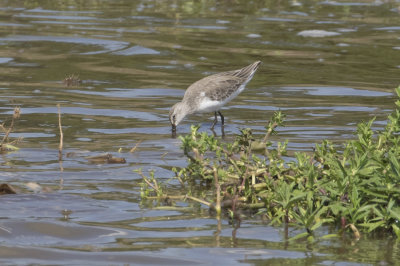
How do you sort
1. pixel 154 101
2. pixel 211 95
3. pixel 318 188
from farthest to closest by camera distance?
pixel 154 101 < pixel 211 95 < pixel 318 188

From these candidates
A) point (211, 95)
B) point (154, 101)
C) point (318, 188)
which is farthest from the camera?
point (154, 101)

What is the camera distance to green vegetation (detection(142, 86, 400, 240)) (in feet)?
17.9

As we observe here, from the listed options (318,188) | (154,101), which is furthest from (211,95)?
(318,188)

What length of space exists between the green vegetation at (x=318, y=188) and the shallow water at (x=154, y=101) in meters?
0.15

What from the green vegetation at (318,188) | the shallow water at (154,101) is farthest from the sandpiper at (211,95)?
the green vegetation at (318,188)

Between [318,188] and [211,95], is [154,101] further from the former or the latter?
[318,188]

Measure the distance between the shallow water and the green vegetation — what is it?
0.15 m

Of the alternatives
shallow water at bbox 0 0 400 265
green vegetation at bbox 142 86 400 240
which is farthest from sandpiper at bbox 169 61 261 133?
green vegetation at bbox 142 86 400 240

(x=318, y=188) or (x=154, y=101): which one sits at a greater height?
(x=318, y=188)

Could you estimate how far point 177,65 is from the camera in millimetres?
14430

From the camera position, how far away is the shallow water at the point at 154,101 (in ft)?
17.9

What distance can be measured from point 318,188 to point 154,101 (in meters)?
6.51

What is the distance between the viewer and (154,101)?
39.4 ft

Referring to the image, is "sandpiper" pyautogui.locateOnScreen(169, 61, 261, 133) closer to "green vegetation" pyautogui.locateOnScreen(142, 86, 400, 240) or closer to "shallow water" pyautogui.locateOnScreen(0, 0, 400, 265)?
"shallow water" pyautogui.locateOnScreen(0, 0, 400, 265)
